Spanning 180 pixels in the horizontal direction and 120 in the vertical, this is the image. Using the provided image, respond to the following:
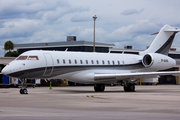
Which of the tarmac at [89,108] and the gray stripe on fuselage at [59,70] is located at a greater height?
the gray stripe on fuselage at [59,70]

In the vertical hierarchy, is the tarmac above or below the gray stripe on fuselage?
below

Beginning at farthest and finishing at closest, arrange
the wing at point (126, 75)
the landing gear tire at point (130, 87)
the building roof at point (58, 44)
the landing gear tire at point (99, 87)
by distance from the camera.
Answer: the building roof at point (58, 44) < the landing gear tire at point (99, 87) < the landing gear tire at point (130, 87) < the wing at point (126, 75)

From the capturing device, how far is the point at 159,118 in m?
10.6

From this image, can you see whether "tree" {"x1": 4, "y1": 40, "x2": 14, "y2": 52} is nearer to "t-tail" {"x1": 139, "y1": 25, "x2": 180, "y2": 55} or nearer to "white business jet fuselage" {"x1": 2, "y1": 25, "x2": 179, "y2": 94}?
"white business jet fuselage" {"x1": 2, "y1": 25, "x2": 179, "y2": 94}

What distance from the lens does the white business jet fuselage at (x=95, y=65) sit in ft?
85.1

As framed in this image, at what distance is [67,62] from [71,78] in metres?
1.56

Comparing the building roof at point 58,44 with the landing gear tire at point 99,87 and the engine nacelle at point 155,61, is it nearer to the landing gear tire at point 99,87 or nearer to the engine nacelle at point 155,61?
the engine nacelle at point 155,61

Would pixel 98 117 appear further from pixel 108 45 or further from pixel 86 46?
pixel 108 45

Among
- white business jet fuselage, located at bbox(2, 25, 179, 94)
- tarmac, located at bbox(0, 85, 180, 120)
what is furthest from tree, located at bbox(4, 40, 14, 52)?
tarmac, located at bbox(0, 85, 180, 120)

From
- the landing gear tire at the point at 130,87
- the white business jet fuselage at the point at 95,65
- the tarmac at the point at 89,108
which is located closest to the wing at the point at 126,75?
the white business jet fuselage at the point at 95,65

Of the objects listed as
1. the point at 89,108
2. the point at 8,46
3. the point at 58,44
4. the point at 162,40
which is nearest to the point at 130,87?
the point at 162,40

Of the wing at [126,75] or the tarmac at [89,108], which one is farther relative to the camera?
the wing at [126,75]

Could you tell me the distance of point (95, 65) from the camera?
30422 mm

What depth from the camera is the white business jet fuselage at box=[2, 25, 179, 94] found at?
2594 cm
